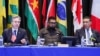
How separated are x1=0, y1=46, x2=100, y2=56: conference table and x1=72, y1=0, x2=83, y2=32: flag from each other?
2772mm

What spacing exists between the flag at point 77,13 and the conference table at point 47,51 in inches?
109

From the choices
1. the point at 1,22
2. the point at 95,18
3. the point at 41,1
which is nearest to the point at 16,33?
the point at 1,22

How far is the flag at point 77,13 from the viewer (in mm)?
9188

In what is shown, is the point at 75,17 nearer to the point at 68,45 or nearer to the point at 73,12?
the point at 73,12

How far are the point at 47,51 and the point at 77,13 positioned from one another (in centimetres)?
308

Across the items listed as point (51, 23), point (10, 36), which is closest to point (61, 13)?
point (51, 23)

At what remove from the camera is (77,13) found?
9.26 meters

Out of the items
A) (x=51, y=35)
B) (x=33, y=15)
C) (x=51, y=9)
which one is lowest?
(x=51, y=35)

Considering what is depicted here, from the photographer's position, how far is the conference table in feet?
20.8

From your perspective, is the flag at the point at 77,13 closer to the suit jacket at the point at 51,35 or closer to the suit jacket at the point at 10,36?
the suit jacket at the point at 51,35

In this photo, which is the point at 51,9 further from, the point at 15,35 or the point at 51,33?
the point at 15,35

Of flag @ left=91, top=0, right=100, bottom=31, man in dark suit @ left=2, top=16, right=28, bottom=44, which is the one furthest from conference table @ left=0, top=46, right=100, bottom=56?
flag @ left=91, top=0, right=100, bottom=31

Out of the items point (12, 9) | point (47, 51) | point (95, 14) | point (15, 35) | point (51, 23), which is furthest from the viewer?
point (95, 14)

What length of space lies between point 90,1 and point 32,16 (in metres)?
1.56
